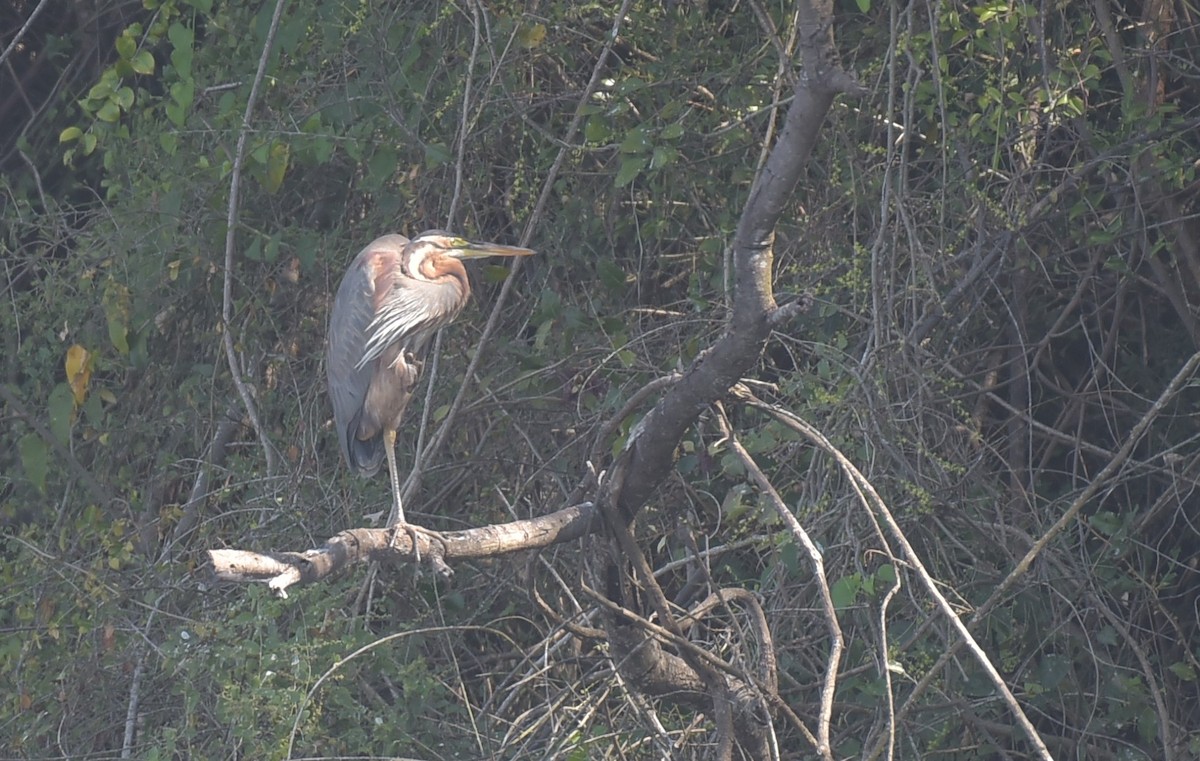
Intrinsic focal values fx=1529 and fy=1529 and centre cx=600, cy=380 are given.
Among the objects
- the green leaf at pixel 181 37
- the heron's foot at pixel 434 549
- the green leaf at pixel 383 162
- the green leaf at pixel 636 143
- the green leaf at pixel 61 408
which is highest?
the green leaf at pixel 636 143

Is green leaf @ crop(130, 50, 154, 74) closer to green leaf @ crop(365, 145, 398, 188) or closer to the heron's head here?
green leaf @ crop(365, 145, 398, 188)

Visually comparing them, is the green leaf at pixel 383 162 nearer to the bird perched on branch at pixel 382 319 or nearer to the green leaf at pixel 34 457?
the bird perched on branch at pixel 382 319

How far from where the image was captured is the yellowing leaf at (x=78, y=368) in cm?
407

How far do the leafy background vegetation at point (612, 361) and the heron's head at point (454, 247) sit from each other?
2.4 inches

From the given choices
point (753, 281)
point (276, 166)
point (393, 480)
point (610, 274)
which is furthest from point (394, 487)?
point (753, 281)

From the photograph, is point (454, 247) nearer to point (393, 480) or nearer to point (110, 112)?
point (393, 480)

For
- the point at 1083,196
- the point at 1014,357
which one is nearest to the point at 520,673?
the point at 1014,357

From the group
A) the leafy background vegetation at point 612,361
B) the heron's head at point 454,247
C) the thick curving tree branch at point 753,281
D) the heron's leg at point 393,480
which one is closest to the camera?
the thick curving tree branch at point 753,281

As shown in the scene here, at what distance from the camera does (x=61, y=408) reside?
4082 millimetres

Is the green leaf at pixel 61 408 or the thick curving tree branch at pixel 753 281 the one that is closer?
the thick curving tree branch at pixel 753 281

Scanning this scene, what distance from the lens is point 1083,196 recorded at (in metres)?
3.28

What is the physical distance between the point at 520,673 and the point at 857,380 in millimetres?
1203

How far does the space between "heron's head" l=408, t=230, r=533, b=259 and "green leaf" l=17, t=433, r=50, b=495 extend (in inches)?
50.2

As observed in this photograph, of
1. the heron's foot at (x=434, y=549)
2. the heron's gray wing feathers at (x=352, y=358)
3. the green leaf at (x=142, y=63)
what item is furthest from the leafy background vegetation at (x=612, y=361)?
the heron's foot at (x=434, y=549)
